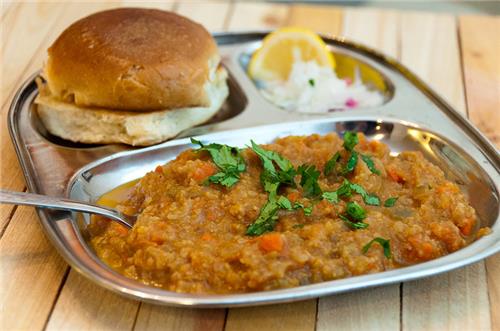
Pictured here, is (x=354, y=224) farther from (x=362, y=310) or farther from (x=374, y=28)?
(x=374, y=28)

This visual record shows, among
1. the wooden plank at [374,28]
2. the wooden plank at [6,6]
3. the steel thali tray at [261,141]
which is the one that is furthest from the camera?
the wooden plank at [374,28]

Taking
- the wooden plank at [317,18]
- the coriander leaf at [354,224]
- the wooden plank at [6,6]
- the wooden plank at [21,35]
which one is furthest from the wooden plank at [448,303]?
the wooden plank at [6,6]

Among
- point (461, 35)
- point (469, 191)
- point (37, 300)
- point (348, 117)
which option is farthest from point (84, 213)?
point (461, 35)

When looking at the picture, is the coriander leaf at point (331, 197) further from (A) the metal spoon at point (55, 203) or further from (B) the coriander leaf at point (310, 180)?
(A) the metal spoon at point (55, 203)

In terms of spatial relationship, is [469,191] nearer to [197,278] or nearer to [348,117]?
[348,117]

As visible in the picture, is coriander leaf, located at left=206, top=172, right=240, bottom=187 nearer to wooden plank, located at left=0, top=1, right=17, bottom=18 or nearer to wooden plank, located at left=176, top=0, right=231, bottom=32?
wooden plank, located at left=176, top=0, right=231, bottom=32

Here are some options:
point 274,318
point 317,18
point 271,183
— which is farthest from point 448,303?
point 317,18
